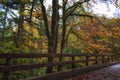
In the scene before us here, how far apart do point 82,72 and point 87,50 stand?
16289mm

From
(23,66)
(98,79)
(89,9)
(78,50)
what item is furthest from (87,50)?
(23,66)

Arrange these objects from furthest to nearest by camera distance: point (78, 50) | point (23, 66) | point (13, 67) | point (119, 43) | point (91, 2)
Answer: point (119, 43) → point (78, 50) → point (91, 2) → point (23, 66) → point (13, 67)

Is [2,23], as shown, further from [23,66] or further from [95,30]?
[23,66]

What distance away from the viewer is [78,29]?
1048 inches

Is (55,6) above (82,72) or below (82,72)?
above

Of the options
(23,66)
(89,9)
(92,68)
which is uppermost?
(89,9)

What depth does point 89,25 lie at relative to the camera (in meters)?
24.8

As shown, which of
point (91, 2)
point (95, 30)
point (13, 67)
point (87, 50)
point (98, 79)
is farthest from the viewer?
point (87, 50)

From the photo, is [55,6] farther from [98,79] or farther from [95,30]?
[95,30]

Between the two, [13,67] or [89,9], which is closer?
[13,67]

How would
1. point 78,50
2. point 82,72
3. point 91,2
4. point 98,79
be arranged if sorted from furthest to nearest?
point 78,50
point 91,2
point 82,72
point 98,79

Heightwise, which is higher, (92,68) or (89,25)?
(89,25)

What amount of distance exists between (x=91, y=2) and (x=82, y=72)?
816 cm

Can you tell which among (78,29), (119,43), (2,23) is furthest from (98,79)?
(119,43)
